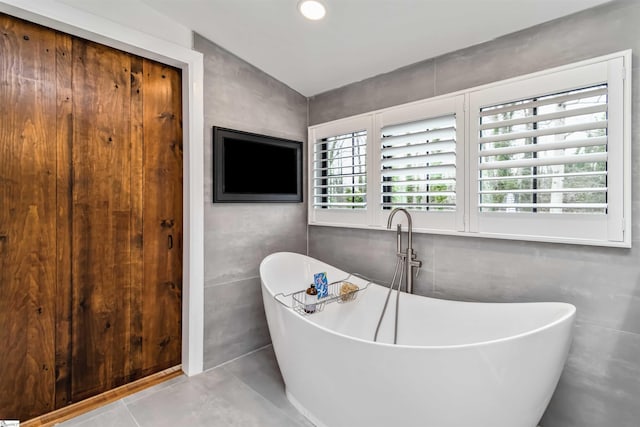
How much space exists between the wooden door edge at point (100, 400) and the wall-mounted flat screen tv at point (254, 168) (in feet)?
4.22

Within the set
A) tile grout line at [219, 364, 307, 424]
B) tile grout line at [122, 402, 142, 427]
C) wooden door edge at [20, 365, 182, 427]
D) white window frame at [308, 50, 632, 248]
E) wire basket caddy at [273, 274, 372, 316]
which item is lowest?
tile grout line at [219, 364, 307, 424]

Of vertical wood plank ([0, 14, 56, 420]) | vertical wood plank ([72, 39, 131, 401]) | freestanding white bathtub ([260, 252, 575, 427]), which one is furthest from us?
vertical wood plank ([72, 39, 131, 401])

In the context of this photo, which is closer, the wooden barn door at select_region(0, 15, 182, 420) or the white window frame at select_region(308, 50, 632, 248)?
the white window frame at select_region(308, 50, 632, 248)

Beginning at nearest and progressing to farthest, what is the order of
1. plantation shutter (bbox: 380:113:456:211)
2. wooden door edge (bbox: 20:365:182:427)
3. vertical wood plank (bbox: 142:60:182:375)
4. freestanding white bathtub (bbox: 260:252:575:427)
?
freestanding white bathtub (bbox: 260:252:575:427)
wooden door edge (bbox: 20:365:182:427)
plantation shutter (bbox: 380:113:456:211)
vertical wood plank (bbox: 142:60:182:375)

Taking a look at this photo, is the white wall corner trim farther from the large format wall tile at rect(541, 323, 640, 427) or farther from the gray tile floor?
the large format wall tile at rect(541, 323, 640, 427)

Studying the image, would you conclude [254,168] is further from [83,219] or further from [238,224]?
[83,219]

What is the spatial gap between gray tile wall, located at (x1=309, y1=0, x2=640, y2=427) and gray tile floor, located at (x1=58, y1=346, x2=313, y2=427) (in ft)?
3.99

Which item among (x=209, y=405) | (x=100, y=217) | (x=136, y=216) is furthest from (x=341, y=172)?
(x=209, y=405)

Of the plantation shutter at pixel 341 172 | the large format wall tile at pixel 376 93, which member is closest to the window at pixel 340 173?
the plantation shutter at pixel 341 172

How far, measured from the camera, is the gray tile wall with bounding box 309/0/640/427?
1495 millimetres

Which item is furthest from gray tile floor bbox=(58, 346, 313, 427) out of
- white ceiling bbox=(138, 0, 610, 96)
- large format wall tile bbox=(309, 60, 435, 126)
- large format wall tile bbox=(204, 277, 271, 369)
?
white ceiling bbox=(138, 0, 610, 96)

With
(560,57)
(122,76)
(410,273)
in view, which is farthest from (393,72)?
(122,76)

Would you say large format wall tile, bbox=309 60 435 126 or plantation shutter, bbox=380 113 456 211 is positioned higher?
large format wall tile, bbox=309 60 435 126

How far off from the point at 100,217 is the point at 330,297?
1.58m
